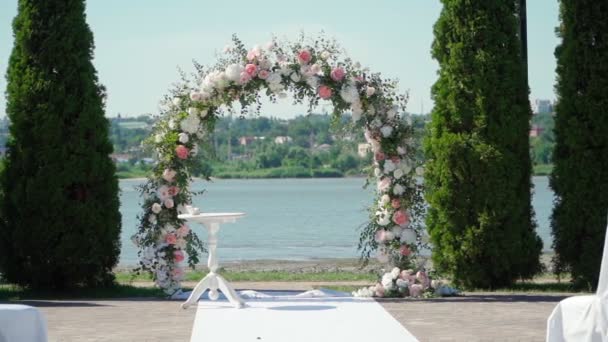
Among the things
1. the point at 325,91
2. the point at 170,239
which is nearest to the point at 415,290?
the point at 325,91

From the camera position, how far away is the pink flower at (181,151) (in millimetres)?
13938

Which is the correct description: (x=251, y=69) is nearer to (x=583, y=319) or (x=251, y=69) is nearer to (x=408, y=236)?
(x=408, y=236)

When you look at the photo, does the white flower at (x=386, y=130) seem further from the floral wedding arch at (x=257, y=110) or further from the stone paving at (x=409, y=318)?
the stone paving at (x=409, y=318)

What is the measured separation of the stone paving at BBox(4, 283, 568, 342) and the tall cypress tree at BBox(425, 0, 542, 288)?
670mm

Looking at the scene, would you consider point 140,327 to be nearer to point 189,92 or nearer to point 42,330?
point 42,330

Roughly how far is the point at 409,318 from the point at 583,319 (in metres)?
3.65

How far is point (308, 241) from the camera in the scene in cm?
3625

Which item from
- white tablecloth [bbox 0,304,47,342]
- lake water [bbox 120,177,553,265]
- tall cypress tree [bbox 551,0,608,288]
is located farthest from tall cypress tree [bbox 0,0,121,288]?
white tablecloth [bbox 0,304,47,342]

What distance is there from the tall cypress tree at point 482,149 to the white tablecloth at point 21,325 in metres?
6.87

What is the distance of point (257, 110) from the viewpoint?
550 inches

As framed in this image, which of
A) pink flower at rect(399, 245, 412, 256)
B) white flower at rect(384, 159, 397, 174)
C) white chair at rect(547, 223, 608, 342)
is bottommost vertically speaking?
pink flower at rect(399, 245, 412, 256)

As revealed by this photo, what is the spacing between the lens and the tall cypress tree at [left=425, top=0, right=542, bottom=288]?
1377cm

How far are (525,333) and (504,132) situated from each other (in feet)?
13.9

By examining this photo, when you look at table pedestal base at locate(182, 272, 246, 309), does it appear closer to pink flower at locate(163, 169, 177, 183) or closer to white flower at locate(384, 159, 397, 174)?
pink flower at locate(163, 169, 177, 183)
